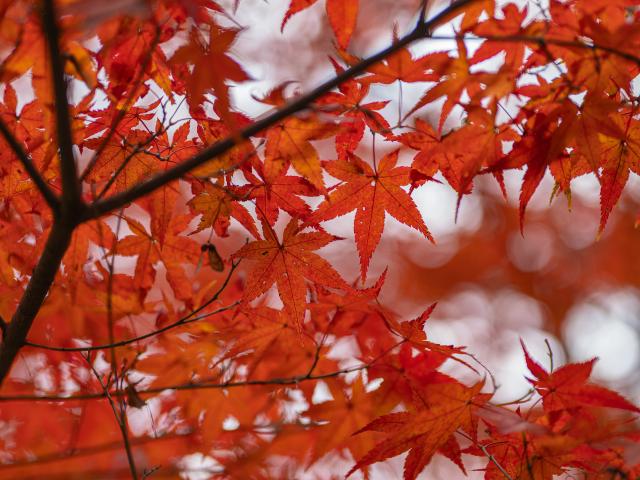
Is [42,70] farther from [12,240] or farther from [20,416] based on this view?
[20,416]

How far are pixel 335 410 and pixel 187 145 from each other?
2.81 ft

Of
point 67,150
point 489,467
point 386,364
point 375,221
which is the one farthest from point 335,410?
point 67,150

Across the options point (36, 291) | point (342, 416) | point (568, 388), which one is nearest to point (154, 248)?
point (36, 291)

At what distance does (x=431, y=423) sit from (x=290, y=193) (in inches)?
22.2

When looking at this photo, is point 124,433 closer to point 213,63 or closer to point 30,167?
point 30,167


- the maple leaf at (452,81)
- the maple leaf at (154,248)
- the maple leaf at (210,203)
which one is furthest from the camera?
the maple leaf at (154,248)

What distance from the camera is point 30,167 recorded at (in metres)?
0.87

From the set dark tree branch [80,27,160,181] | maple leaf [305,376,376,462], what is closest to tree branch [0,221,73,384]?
dark tree branch [80,27,160,181]

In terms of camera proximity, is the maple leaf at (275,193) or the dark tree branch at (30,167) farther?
the maple leaf at (275,193)

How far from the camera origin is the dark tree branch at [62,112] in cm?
77

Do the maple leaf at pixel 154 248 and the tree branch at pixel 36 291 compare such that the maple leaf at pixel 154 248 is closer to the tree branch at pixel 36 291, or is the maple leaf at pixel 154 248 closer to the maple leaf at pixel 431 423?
the tree branch at pixel 36 291

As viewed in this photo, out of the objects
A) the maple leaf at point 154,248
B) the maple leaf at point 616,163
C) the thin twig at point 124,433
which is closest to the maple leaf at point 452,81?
the maple leaf at point 616,163

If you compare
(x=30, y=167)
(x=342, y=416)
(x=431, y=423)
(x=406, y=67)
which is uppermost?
(x=406, y=67)

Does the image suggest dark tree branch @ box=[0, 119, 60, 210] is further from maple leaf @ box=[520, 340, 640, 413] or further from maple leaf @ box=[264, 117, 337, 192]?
maple leaf @ box=[520, 340, 640, 413]
